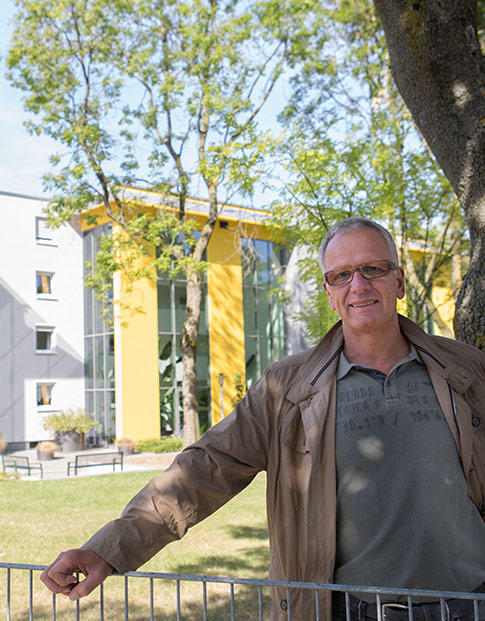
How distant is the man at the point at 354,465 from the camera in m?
2.19

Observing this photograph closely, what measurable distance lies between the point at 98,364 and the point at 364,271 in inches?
1099

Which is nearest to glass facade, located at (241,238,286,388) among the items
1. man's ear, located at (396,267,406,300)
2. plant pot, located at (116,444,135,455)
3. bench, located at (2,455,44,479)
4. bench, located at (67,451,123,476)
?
plant pot, located at (116,444,135,455)

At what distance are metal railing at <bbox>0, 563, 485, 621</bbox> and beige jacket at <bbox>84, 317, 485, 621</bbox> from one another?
10cm

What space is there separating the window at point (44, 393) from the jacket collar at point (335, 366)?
28081 mm

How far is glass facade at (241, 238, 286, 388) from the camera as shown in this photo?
3250 centimetres

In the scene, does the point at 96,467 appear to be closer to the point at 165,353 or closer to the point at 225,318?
the point at 165,353

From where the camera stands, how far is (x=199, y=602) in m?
6.66

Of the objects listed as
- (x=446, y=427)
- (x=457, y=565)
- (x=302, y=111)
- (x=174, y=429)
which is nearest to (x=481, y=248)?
(x=446, y=427)

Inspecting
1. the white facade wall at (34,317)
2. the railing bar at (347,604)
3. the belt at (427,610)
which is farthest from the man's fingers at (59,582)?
the white facade wall at (34,317)

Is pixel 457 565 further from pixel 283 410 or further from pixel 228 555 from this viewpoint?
pixel 228 555

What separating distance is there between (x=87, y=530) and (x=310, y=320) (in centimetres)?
545

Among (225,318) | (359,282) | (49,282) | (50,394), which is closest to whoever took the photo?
(359,282)

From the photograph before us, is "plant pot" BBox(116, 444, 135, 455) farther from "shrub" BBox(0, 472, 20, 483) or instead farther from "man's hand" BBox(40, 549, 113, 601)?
"man's hand" BBox(40, 549, 113, 601)

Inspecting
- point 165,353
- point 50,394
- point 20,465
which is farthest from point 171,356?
point 20,465
